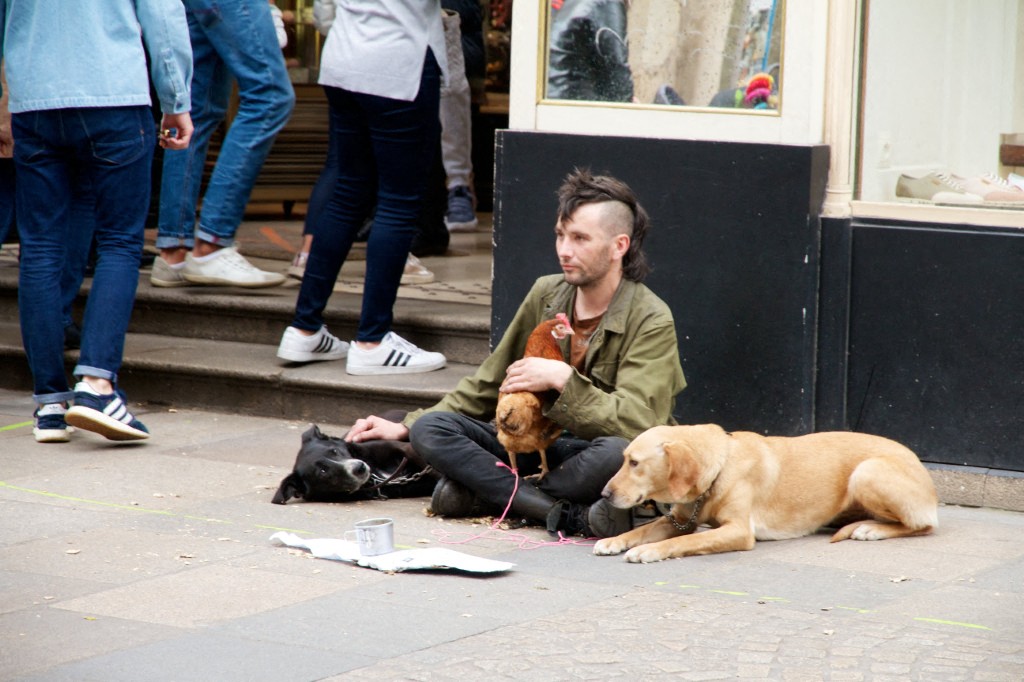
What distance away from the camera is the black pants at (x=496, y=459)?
505 cm

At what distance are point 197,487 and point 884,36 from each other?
3121mm

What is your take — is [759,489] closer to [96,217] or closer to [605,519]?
[605,519]

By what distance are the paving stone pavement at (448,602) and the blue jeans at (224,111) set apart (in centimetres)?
215

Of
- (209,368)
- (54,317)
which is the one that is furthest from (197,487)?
(209,368)

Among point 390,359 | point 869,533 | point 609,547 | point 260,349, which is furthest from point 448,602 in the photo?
point 260,349

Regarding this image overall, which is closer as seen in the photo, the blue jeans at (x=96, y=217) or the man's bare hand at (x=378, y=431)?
the man's bare hand at (x=378, y=431)

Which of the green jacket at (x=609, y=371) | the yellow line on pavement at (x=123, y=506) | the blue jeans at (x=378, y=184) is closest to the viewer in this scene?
the green jacket at (x=609, y=371)

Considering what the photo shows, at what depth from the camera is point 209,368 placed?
7.19 m

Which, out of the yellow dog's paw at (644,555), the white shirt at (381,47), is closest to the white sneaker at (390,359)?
the white shirt at (381,47)

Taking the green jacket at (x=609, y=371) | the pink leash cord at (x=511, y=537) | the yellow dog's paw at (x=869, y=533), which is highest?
the green jacket at (x=609, y=371)

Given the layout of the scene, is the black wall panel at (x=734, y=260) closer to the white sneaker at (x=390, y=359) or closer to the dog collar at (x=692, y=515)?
the dog collar at (x=692, y=515)

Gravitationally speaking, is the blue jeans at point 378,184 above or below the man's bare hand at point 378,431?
above

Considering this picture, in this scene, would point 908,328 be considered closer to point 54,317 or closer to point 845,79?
point 845,79

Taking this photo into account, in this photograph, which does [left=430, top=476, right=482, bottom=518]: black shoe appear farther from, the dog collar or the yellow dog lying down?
the dog collar
